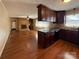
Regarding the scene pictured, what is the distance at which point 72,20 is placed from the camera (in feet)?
21.5

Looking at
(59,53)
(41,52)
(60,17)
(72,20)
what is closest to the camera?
(59,53)

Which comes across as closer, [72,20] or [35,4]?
[35,4]

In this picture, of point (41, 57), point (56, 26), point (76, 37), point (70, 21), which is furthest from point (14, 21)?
point (41, 57)

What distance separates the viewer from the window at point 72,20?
6231 mm

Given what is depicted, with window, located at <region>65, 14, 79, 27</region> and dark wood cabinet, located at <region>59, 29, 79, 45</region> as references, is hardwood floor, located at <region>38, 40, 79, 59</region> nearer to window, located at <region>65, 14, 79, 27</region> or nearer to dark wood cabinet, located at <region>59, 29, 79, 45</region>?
dark wood cabinet, located at <region>59, 29, 79, 45</region>

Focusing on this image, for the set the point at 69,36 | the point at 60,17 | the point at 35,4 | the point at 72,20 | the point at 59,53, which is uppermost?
the point at 35,4

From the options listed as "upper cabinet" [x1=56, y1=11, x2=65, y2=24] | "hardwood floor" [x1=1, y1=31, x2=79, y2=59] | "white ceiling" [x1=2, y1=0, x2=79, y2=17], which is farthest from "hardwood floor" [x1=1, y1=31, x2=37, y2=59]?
"upper cabinet" [x1=56, y1=11, x2=65, y2=24]

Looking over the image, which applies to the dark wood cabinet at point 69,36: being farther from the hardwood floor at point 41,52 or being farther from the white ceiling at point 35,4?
the white ceiling at point 35,4

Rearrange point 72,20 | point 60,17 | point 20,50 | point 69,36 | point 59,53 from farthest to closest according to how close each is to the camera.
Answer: point 60,17 < point 72,20 < point 69,36 < point 20,50 < point 59,53

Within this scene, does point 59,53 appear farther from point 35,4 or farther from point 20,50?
point 35,4

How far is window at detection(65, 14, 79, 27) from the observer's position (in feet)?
20.4

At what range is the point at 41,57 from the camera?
3.53 metres

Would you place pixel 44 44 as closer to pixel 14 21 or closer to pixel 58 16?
pixel 58 16

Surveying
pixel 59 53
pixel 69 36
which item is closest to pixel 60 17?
pixel 69 36
